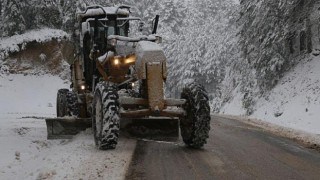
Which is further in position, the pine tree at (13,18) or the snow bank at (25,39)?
the snow bank at (25,39)

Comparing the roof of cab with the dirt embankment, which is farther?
the dirt embankment

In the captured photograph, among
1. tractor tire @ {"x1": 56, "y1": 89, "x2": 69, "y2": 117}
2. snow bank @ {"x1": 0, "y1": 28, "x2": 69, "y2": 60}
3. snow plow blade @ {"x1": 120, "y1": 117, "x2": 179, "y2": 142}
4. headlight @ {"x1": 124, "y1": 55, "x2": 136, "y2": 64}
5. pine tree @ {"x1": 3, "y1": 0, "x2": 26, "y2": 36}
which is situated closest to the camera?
snow plow blade @ {"x1": 120, "y1": 117, "x2": 179, "y2": 142}

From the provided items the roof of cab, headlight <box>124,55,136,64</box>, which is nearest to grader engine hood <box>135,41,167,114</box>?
headlight <box>124,55,136,64</box>

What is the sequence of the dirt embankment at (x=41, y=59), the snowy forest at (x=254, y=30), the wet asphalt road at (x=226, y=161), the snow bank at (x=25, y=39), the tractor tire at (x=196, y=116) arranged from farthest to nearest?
the dirt embankment at (x=41, y=59) → the snow bank at (x=25, y=39) → the snowy forest at (x=254, y=30) → the tractor tire at (x=196, y=116) → the wet asphalt road at (x=226, y=161)

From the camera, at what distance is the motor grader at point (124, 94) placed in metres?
9.35

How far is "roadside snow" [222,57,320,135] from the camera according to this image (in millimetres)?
17141

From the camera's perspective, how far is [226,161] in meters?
8.49

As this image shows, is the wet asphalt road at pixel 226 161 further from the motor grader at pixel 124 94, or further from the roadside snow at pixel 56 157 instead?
the motor grader at pixel 124 94

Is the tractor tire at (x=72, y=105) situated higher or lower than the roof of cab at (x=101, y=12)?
lower

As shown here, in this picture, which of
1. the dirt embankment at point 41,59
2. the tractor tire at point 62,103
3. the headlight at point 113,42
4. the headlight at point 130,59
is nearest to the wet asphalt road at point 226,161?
the headlight at point 130,59

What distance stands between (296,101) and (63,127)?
12.5 meters

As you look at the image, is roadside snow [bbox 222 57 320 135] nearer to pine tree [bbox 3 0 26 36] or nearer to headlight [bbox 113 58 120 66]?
headlight [bbox 113 58 120 66]

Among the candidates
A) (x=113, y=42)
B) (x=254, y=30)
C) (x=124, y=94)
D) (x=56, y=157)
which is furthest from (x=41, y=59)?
(x=56, y=157)

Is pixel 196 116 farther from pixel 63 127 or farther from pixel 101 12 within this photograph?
pixel 101 12
